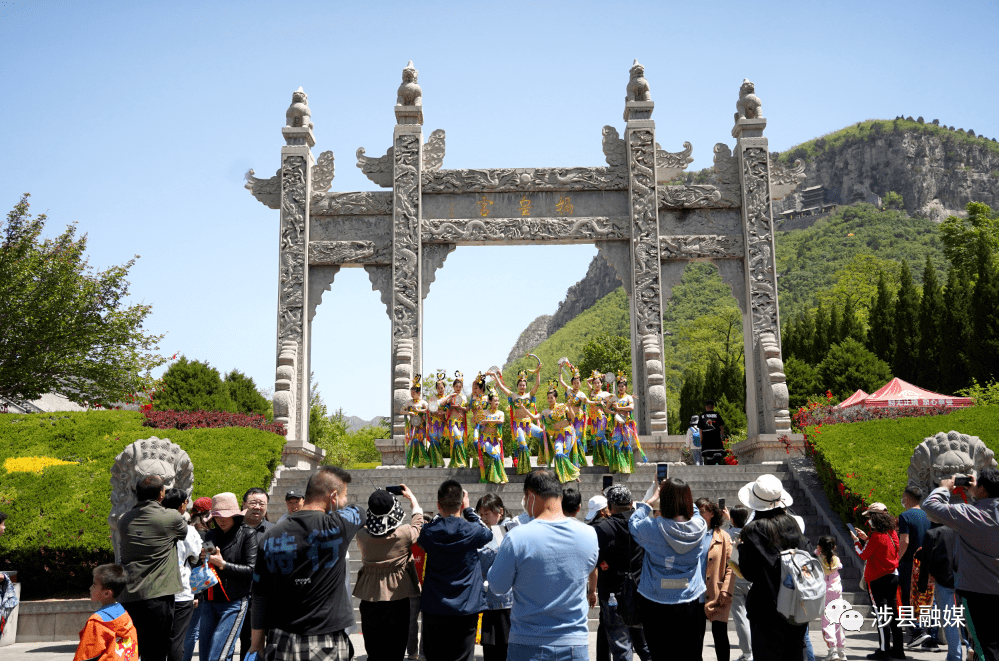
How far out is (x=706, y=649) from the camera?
24.3 feet

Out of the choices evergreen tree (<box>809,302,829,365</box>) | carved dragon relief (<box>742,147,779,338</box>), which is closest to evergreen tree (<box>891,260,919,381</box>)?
evergreen tree (<box>809,302,829,365</box>)

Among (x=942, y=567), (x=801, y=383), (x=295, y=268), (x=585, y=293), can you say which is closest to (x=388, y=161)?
(x=295, y=268)

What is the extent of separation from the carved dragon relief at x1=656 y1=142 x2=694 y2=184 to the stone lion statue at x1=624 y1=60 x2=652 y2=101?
0.97m

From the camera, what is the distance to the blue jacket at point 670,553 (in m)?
4.62

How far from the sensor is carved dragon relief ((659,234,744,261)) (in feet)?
52.2

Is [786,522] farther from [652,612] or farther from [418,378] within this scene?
[418,378]

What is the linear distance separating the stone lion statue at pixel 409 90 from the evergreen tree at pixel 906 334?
58.9ft

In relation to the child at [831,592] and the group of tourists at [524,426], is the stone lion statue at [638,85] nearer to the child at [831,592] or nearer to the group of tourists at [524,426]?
Answer: the group of tourists at [524,426]

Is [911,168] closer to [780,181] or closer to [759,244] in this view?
[780,181]

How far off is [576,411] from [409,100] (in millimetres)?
7155

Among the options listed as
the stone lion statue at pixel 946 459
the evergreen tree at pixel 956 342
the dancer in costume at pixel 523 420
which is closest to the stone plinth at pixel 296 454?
the dancer in costume at pixel 523 420

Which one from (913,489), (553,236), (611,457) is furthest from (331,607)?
(553,236)

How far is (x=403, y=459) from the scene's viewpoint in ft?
48.1

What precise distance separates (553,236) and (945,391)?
47.8 ft
